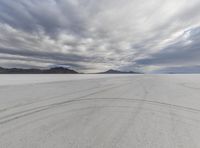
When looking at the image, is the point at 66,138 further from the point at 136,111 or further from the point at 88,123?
the point at 136,111

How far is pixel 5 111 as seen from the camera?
13.8ft

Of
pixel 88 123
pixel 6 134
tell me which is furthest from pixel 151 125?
pixel 6 134

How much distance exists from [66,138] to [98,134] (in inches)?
28.4

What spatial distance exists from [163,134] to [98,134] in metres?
1.53

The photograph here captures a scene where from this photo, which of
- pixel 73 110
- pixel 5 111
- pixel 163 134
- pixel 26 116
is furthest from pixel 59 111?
pixel 163 134

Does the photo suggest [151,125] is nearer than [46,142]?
No

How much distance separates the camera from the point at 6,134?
274 cm

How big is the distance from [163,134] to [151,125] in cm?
45

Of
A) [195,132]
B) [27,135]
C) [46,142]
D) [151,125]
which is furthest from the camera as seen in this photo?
[151,125]

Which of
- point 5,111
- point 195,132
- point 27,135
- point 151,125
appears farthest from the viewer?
point 5,111

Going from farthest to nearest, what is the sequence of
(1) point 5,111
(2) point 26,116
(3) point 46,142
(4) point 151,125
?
(1) point 5,111
(2) point 26,116
(4) point 151,125
(3) point 46,142

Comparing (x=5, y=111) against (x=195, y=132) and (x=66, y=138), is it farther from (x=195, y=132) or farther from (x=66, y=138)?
(x=195, y=132)

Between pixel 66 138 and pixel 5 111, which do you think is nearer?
A: pixel 66 138

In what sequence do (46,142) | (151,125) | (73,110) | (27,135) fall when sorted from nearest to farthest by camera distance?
(46,142)
(27,135)
(151,125)
(73,110)
